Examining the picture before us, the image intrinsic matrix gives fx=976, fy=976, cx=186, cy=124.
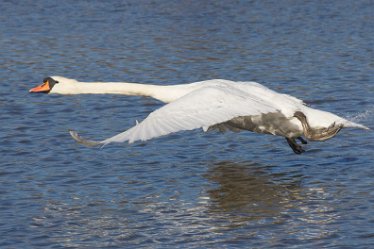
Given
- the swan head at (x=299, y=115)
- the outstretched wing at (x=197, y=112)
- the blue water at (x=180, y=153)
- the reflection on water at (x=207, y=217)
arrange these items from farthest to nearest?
the swan head at (x=299, y=115), the blue water at (x=180, y=153), the outstretched wing at (x=197, y=112), the reflection on water at (x=207, y=217)

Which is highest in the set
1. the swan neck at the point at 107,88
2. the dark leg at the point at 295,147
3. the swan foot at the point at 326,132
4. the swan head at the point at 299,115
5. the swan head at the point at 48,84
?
the swan head at the point at 48,84

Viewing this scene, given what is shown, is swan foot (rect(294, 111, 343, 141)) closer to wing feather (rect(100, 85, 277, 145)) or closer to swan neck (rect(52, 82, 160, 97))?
wing feather (rect(100, 85, 277, 145))

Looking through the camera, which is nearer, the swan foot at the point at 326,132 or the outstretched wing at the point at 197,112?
the outstretched wing at the point at 197,112

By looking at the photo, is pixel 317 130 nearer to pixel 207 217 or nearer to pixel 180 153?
pixel 207 217

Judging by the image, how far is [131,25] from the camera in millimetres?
24781

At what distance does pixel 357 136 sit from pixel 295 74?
191 inches

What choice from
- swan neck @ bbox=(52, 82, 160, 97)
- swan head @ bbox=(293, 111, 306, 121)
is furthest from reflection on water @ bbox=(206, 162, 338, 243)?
swan neck @ bbox=(52, 82, 160, 97)

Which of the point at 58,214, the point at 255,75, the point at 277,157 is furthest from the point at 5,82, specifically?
the point at 58,214

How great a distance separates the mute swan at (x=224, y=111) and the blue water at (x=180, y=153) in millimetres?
645

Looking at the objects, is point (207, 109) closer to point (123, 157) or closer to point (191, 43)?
point (123, 157)

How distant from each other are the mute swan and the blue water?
65 cm

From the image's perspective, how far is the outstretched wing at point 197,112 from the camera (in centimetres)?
954

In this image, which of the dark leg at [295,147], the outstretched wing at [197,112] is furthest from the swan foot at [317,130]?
the dark leg at [295,147]

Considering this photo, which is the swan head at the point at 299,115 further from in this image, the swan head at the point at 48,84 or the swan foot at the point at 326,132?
the swan head at the point at 48,84
